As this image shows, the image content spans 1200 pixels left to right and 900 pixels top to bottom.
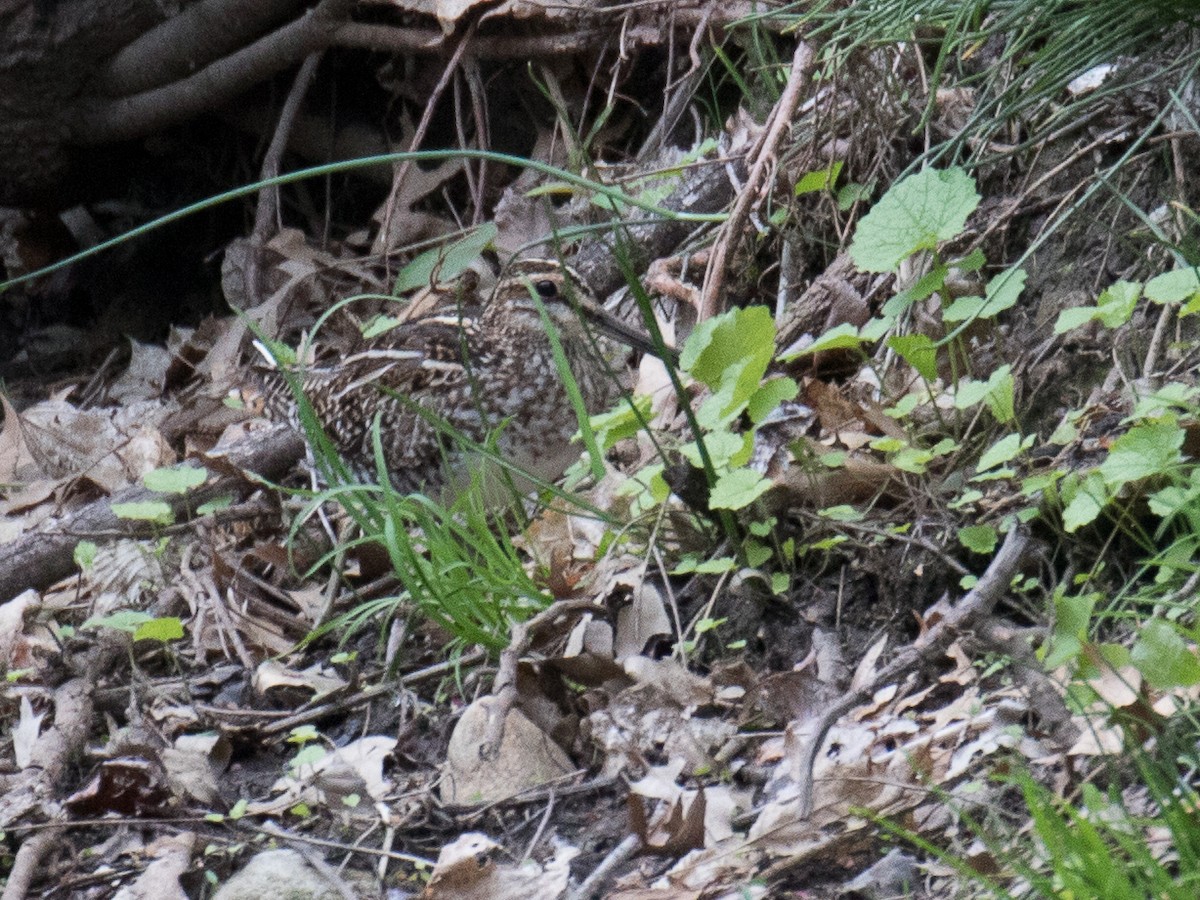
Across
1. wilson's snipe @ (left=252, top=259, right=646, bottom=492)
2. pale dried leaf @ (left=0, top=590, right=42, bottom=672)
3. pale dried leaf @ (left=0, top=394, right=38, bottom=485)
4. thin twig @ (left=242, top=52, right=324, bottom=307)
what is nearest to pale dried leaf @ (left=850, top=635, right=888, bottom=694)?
wilson's snipe @ (left=252, top=259, right=646, bottom=492)

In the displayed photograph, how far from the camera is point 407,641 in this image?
12.8ft

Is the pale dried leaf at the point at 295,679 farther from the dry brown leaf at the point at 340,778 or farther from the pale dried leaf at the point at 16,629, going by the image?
the pale dried leaf at the point at 16,629

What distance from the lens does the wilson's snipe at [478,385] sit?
14.8 feet

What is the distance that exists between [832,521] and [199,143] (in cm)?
472

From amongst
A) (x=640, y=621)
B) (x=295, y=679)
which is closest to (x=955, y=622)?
(x=640, y=621)

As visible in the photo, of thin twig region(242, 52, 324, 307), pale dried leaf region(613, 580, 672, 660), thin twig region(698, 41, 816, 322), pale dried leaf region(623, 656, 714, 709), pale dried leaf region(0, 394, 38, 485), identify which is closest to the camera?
pale dried leaf region(623, 656, 714, 709)

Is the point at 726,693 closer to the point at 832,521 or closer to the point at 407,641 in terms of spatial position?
the point at 832,521

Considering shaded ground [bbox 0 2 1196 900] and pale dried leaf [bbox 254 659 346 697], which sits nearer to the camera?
shaded ground [bbox 0 2 1196 900]

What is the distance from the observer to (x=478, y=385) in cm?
446

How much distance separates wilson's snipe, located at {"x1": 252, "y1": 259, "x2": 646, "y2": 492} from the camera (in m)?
4.51

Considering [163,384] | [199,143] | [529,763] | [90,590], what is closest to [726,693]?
[529,763]

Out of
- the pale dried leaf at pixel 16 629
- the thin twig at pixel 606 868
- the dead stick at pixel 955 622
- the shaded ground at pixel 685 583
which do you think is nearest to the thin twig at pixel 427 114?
the shaded ground at pixel 685 583

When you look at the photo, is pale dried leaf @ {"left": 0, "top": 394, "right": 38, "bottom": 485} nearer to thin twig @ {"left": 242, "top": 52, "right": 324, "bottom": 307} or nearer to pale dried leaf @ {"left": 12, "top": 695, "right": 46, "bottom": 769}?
thin twig @ {"left": 242, "top": 52, "right": 324, "bottom": 307}

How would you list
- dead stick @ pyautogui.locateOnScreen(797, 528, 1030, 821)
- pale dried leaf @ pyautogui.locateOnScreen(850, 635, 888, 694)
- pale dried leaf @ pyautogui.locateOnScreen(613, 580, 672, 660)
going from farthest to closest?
pale dried leaf @ pyautogui.locateOnScreen(613, 580, 672, 660)
pale dried leaf @ pyautogui.locateOnScreen(850, 635, 888, 694)
dead stick @ pyautogui.locateOnScreen(797, 528, 1030, 821)
